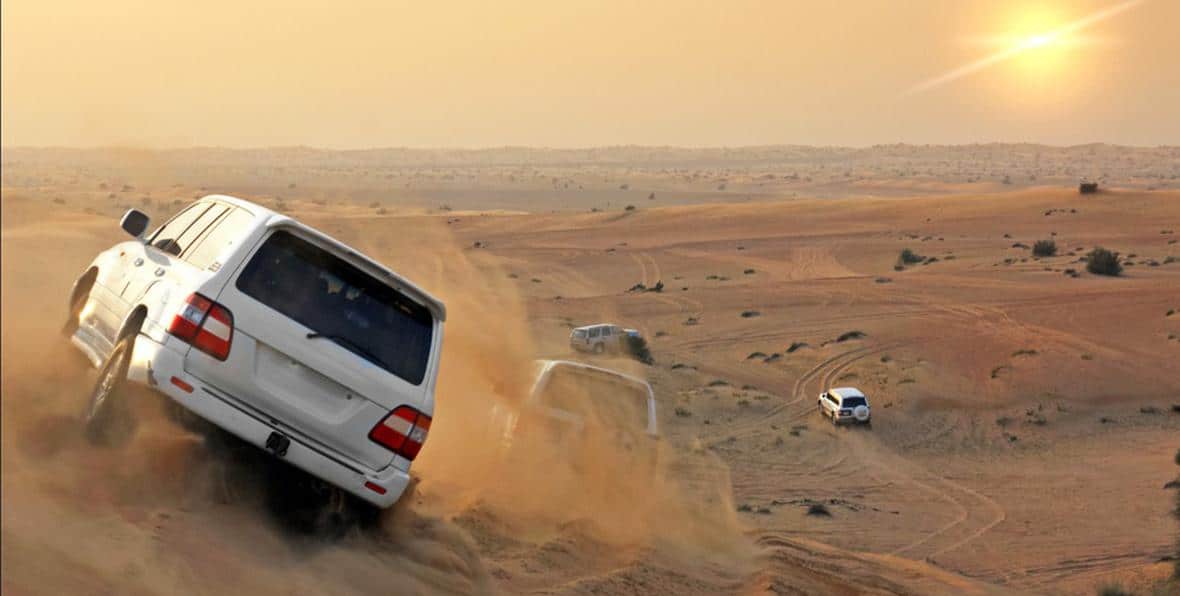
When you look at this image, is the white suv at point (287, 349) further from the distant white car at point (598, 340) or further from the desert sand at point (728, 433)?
the distant white car at point (598, 340)

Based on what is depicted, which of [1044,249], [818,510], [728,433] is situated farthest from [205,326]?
[1044,249]

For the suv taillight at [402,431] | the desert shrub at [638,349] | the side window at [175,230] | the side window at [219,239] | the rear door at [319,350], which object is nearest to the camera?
the rear door at [319,350]

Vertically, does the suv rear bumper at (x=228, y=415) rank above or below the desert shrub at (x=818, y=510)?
above

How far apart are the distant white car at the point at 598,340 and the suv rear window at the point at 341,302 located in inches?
838

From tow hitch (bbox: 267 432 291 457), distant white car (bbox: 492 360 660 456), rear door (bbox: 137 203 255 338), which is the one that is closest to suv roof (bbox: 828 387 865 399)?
distant white car (bbox: 492 360 660 456)

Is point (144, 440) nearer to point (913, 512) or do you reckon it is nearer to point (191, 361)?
point (191, 361)

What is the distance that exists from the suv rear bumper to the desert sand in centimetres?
37

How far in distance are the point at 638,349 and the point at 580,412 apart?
17980 millimetres

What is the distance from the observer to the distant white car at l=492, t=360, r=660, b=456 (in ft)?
42.7

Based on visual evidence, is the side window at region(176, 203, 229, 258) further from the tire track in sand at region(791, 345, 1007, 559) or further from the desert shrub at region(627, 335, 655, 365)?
the desert shrub at region(627, 335, 655, 365)

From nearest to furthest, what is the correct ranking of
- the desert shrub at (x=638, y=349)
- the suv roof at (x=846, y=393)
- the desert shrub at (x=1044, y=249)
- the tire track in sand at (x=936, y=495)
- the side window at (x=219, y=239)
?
the side window at (x=219, y=239), the tire track in sand at (x=936, y=495), the suv roof at (x=846, y=393), the desert shrub at (x=638, y=349), the desert shrub at (x=1044, y=249)

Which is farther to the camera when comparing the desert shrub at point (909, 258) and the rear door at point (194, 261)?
the desert shrub at point (909, 258)

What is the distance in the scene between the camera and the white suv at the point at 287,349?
7172 millimetres

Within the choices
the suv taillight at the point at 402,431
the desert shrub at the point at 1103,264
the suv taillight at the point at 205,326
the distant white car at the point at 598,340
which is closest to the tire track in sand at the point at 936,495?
the distant white car at the point at 598,340
